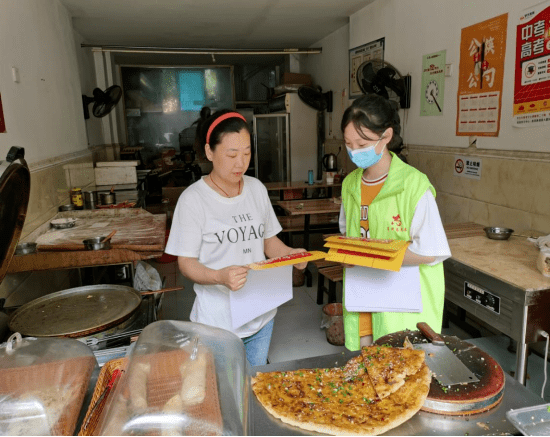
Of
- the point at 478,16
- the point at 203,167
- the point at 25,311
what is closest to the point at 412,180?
the point at 25,311

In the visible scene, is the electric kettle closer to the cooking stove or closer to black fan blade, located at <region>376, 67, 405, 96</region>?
black fan blade, located at <region>376, 67, 405, 96</region>

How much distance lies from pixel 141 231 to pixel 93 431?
6.90 feet

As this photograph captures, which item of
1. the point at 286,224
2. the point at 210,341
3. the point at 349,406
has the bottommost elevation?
the point at 286,224

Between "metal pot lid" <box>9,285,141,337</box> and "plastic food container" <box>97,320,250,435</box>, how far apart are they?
450 mm

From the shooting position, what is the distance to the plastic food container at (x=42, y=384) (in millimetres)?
865

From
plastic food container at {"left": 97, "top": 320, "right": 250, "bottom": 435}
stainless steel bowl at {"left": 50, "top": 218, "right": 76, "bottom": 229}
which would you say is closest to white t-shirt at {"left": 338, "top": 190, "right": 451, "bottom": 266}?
plastic food container at {"left": 97, "top": 320, "right": 250, "bottom": 435}

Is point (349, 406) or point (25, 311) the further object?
point (25, 311)

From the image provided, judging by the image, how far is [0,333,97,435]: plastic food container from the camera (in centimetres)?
87

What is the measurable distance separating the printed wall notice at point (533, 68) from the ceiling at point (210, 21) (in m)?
2.61

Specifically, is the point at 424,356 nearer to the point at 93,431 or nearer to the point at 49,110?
the point at 93,431

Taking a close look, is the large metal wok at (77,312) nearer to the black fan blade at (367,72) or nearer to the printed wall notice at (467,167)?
the printed wall notice at (467,167)

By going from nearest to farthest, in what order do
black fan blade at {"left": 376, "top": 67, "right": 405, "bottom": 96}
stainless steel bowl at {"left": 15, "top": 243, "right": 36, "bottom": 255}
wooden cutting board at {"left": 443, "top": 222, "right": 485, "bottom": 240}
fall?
stainless steel bowl at {"left": 15, "top": 243, "right": 36, "bottom": 255}, wooden cutting board at {"left": 443, "top": 222, "right": 485, "bottom": 240}, black fan blade at {"left": 376, "top": 67, "right": 405, "bottom": 96}

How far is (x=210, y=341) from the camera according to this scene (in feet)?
3.87

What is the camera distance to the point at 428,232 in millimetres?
1738
